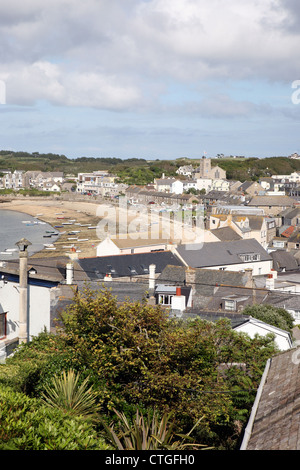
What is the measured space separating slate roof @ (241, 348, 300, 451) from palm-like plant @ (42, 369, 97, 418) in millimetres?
3443

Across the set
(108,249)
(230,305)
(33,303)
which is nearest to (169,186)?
(108,249)

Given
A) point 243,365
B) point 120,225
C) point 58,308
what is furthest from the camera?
point 120,225

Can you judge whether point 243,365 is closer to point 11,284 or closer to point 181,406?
point 181,406

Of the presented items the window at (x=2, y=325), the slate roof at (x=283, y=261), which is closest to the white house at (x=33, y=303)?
the window at (x=2, y=325)

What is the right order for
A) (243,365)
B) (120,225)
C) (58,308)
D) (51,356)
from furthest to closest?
1. (120,225)
2. (58,308)
3. (243,365)
4. (51,356)

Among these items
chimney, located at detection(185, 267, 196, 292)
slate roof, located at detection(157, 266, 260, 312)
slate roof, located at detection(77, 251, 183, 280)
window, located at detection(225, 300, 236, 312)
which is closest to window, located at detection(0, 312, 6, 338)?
slate roof, located at detection(157, 266, 260, 312)

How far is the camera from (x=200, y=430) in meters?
12.3

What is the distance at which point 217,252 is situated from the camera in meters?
45.8

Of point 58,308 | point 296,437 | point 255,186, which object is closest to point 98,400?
point 296,437

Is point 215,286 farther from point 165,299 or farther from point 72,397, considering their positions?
point 72,397

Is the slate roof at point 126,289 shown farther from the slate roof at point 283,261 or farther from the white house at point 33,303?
the slate roof at point 283,261

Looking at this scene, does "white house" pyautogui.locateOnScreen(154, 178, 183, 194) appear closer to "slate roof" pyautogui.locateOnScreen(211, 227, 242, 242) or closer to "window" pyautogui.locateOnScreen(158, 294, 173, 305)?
"slate roof" pyautogui.locateOnScreen(211, 227, 242, 242)

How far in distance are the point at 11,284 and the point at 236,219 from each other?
49147 mm

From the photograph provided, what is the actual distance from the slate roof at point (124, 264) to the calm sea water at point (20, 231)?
35.2 metres
